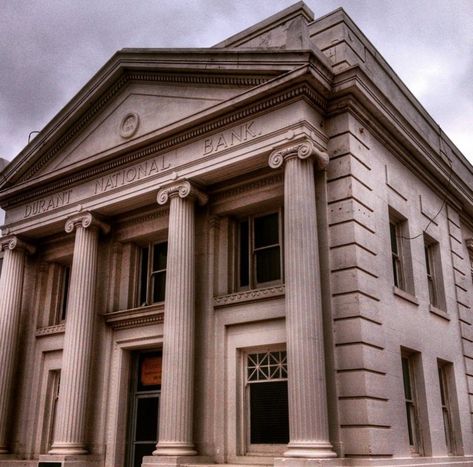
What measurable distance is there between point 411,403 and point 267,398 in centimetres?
364

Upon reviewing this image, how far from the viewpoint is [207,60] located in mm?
15797

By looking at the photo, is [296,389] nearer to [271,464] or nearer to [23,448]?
[271,464]

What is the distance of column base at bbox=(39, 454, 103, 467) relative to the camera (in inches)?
597

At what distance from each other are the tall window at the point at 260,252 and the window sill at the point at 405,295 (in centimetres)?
279

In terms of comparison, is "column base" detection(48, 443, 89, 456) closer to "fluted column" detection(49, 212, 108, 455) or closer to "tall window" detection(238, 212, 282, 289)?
"fluted column" detection(49, 212, 108, 455)

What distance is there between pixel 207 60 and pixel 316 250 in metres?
5.96

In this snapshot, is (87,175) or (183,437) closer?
(183,437)

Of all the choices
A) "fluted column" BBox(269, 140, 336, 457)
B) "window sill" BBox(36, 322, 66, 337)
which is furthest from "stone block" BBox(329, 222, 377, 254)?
"window sill" BBox(36, 322, 66, 337)

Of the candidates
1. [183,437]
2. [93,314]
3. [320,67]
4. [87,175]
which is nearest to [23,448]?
[93,314]

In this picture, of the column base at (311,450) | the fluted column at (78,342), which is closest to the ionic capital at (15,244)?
the fluted column at (78,342)

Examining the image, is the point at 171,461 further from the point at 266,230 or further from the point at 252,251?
the point at 266,230

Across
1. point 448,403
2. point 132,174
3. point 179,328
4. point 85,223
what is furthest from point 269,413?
point 85,223

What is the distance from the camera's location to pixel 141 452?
16.1 m

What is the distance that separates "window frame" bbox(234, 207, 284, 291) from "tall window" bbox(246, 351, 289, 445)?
178 cm
